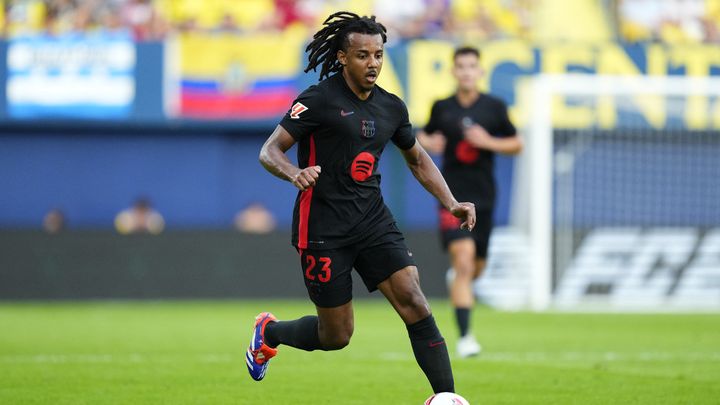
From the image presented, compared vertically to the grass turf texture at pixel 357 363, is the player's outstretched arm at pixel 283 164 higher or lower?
higher

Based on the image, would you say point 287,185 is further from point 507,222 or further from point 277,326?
point 277,326

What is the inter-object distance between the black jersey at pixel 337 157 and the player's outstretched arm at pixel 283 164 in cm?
6

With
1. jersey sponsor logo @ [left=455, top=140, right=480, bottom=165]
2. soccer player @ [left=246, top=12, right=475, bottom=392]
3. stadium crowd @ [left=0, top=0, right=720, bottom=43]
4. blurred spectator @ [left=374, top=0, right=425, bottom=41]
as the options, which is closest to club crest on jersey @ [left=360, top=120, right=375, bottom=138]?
soccer player @ [left=246, top=12, right=475, bottom=392]

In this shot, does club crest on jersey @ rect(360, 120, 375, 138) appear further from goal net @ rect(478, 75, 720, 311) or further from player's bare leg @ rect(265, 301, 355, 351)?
goal net @ rect(478, 75, 720, 311)

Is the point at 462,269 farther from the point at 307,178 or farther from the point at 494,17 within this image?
the point at 494,17

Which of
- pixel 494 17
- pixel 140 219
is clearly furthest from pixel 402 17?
pixel 140 219

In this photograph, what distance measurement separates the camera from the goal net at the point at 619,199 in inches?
712

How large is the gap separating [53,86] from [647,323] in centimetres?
1074

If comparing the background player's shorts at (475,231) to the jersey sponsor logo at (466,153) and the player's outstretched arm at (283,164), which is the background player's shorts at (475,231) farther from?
the player's outstretched arm at (283,164)

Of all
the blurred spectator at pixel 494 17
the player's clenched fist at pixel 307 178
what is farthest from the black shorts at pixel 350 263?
the blurred spectator at pixel 494 17

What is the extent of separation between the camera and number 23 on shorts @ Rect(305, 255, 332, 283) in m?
6.68

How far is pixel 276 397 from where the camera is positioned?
304 inches

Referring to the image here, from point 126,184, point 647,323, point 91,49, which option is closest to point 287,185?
point 126,184

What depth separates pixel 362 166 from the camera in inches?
263
